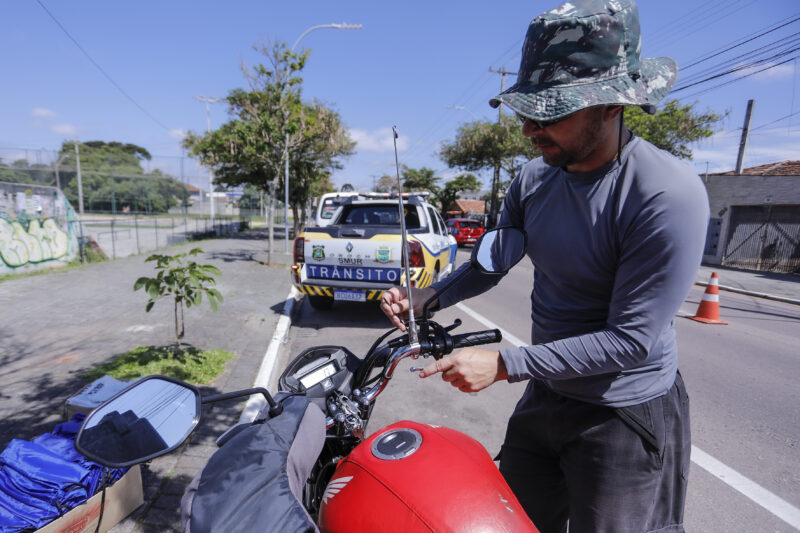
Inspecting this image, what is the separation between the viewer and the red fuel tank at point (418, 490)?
102 centimetres

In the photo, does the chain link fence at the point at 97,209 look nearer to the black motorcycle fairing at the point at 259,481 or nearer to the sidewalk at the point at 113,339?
the sidewalk at the point at 113,339

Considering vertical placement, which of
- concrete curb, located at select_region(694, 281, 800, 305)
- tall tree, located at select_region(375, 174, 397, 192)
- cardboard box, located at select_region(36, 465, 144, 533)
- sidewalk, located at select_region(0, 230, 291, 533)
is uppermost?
tall tree, located at select_region(375, 174, 397, 192)

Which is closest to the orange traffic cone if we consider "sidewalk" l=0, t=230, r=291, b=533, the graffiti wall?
"sidewalk" l=0, t=230, r=291, b=533

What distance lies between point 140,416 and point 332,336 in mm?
5160

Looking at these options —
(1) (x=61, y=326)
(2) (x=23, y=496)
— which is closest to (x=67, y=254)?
(1) (x=61, y=326)

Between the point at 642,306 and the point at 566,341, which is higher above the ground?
the point at 642,306

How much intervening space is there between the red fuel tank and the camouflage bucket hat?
3.00ft

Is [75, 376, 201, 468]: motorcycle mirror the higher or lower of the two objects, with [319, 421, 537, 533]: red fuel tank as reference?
higher

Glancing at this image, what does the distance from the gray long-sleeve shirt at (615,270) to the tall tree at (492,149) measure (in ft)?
85.3

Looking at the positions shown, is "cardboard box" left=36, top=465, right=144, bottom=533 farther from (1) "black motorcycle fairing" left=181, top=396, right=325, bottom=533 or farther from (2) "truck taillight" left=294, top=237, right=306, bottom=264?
(2) "truck taillight" left=294, top=237, right=306, bottom=264

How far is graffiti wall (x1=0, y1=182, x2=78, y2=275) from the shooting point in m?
10.1

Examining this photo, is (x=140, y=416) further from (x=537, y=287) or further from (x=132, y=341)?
(x=132, y=341)

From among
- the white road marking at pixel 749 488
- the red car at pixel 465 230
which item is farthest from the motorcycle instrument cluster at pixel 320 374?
the red car at pixel 465 230

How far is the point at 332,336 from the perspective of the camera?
623cm
